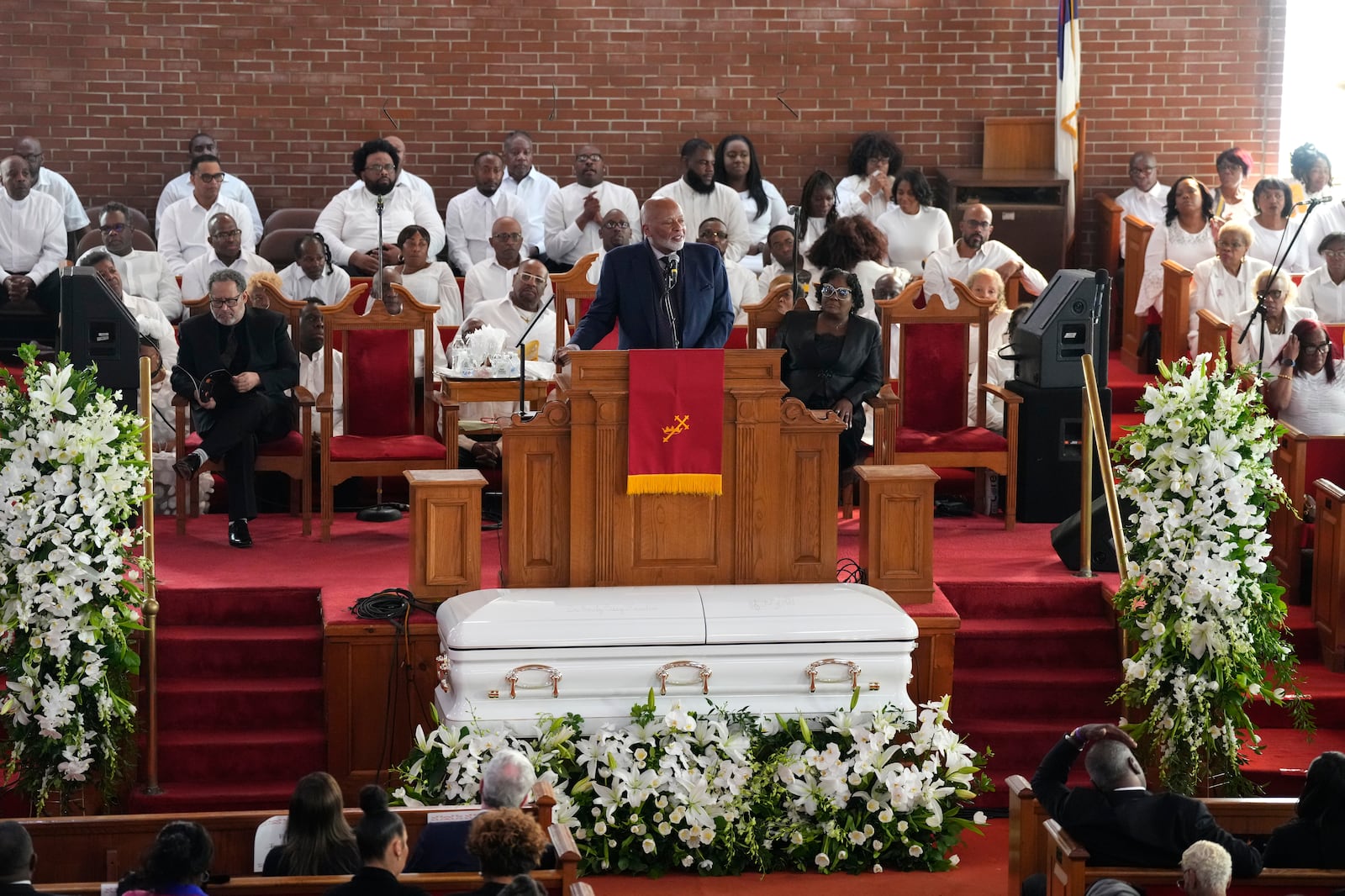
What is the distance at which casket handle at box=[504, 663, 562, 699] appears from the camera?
6219 mm

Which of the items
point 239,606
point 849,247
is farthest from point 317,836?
point 849,247

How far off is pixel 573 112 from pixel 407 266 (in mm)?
3046

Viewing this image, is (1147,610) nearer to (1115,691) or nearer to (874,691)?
(1115,691)

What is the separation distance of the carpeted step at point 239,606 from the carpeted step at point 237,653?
0.07 metres

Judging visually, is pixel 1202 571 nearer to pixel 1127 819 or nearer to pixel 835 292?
pixel 1127 819

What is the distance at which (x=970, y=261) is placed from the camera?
10.6 meters

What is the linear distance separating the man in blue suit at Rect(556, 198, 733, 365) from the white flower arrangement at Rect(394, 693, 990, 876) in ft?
4.80

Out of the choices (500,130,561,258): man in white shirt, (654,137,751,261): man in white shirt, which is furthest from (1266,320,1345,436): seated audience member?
(500,130,561,258): man in white shirt

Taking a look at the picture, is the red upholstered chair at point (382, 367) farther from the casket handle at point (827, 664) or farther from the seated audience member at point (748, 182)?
the seated audience member at point (748, 182)

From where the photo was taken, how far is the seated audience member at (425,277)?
10094 millimetres

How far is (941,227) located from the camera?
11406mm

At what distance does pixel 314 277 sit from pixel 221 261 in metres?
0.50

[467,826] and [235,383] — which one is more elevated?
[235,383]

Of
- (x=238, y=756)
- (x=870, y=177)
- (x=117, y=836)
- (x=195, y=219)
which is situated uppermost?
(x=870, y=177)
